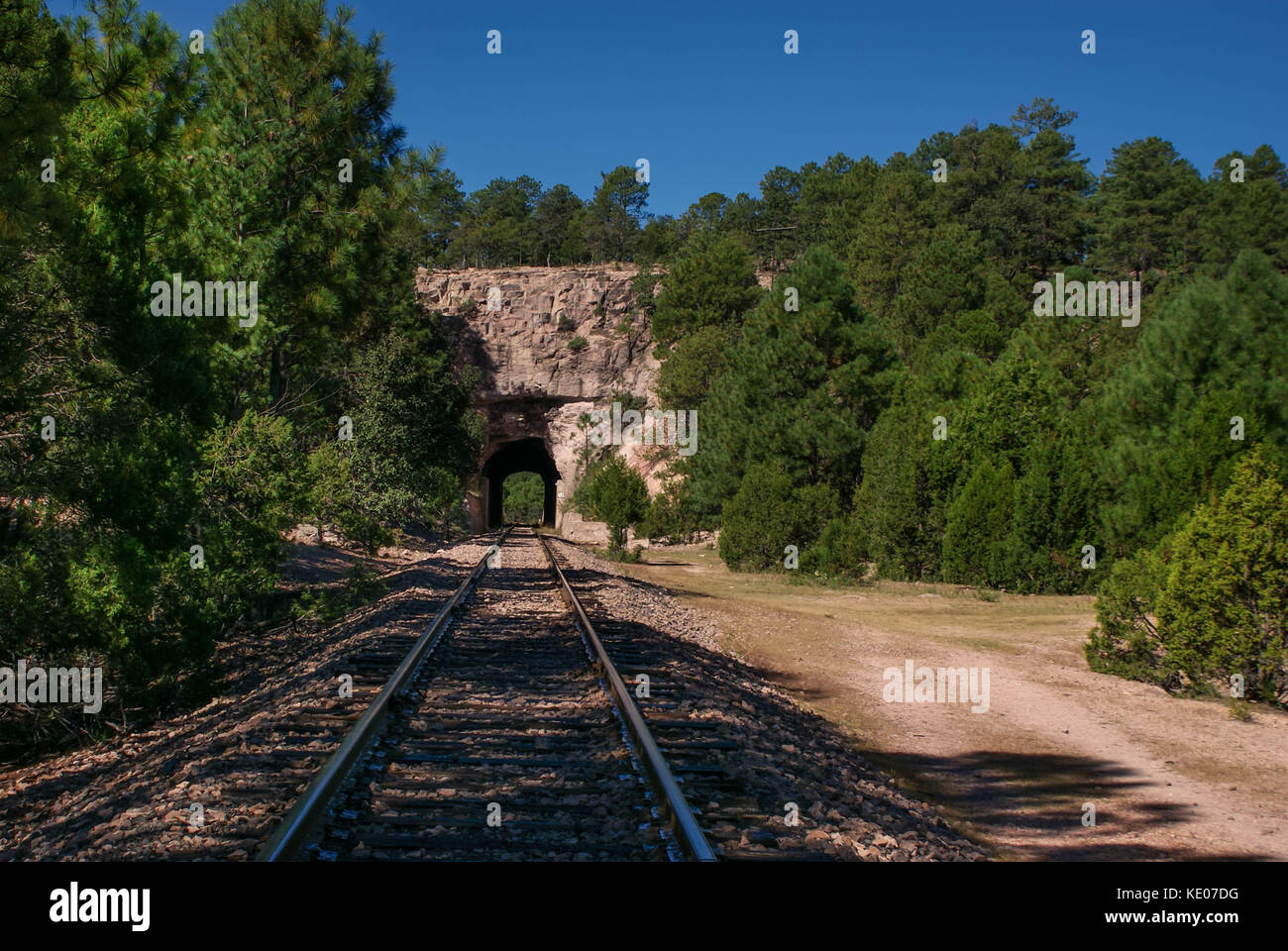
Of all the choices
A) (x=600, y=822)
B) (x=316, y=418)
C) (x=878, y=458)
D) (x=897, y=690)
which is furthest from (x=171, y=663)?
(x=878, y=458)

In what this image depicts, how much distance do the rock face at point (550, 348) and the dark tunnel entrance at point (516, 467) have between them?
3.14 meters

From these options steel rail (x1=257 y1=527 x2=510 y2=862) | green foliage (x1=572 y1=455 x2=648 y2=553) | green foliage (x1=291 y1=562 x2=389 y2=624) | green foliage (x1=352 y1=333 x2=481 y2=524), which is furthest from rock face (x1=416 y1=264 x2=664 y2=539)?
steel rail (x1=257 y1=527 x2=510 y2=862)

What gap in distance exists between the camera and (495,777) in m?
5.36

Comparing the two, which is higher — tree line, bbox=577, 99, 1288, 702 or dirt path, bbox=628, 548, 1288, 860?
tree line, bbox=577, 99, 1288, 702

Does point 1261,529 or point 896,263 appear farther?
point 896,263

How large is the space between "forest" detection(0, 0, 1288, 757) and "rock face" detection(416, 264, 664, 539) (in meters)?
17.0

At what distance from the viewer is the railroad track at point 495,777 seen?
4.25 metres

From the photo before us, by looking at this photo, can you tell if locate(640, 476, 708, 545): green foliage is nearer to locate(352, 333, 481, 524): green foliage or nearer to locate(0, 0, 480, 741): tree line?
locate(352, 333, 481, 524): green foliage

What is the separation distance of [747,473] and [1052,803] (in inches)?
858

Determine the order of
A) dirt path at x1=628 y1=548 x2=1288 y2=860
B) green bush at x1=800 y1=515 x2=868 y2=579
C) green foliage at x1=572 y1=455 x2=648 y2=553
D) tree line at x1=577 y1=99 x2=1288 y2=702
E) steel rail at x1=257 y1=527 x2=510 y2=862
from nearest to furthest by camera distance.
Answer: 1. steel rail at x1=257 y1=527 x2=510 y2=862
2. dirt path at x1=628 y1=548 x2=1288 y2=860
3. tree line at x1=577 y1=99 x2=1288 y2=702
4. green bush at x1=800 y1=515 x2=868 y2=579
5. green foliage at x1=572 y1=455 x2=648 y2=553

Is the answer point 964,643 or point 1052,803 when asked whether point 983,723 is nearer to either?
point 1052,803

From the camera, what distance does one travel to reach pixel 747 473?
93.8ft

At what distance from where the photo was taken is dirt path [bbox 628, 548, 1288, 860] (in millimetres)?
6309

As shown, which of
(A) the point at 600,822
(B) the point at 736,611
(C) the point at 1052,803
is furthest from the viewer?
(B) the point at 736,611
